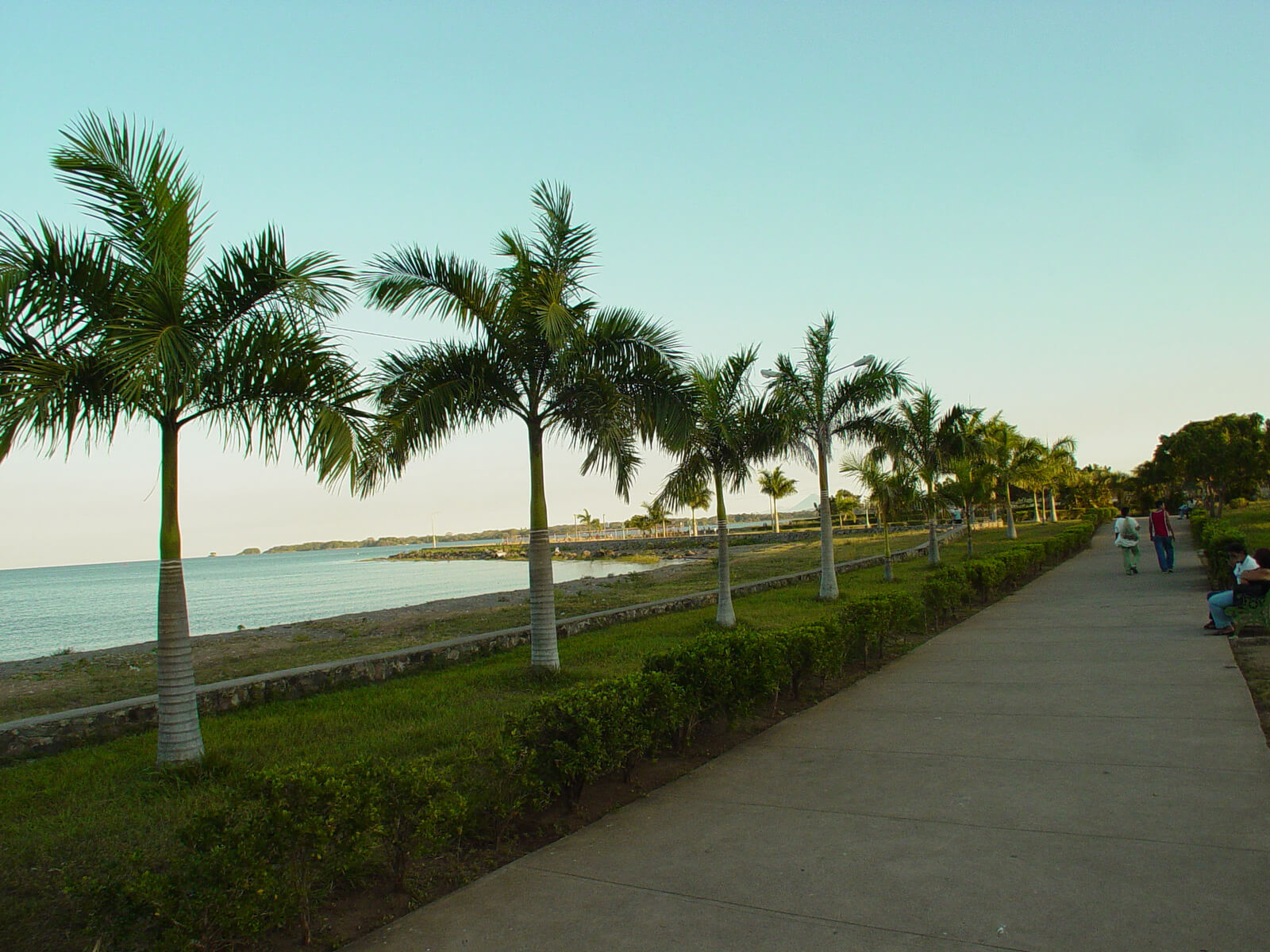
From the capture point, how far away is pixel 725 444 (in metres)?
13.1

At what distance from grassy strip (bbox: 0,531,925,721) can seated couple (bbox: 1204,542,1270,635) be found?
33.5 feet

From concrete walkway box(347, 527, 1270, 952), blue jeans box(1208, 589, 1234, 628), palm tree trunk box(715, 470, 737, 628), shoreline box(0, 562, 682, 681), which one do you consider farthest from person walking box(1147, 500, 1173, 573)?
shoreline box(0, 562, 682, 681)

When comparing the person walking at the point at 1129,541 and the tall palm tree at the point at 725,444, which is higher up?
the tall palm tree at the point at 725,444

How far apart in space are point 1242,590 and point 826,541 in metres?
7.48

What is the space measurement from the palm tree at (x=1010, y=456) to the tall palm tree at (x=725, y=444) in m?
20.8

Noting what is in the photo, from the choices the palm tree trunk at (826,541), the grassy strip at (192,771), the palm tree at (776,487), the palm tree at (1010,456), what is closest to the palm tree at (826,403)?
the palm tree trunk at (826,541)

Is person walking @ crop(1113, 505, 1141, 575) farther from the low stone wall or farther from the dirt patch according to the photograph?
the low stone wall

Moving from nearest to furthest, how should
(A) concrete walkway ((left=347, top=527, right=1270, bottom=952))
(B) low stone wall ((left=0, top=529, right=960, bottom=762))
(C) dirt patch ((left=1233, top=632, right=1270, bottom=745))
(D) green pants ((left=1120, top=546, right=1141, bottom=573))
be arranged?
(A) concrete walkway ((left=347, top=527, right=1270, bottom=952)) → (C) dirt patch ((left=1233, top=632, right=1270, bottom=745)) → (B) low stone wall ((left=0, top=529, right=960, bottom=762)) → (D) green pants ((left=1120, top=546, right=1141, bottom=573))

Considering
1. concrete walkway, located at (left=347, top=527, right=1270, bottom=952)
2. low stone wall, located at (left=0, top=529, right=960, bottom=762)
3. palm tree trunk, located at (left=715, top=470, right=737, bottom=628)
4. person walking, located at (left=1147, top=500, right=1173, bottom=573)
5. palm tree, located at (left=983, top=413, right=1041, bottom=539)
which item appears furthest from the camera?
palm tree, located at (left=983, top=413, right=1041, bottom=539)

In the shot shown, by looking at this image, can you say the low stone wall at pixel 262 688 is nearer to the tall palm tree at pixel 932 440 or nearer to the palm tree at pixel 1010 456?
the tall palm tree at pixel 932 440

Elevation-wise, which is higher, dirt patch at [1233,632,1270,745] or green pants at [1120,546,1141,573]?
green pants at [1120,546,1141,573]

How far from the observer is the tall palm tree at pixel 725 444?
1259cm

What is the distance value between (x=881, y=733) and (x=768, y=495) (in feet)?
251

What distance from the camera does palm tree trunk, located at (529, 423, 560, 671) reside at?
8.90 metres
